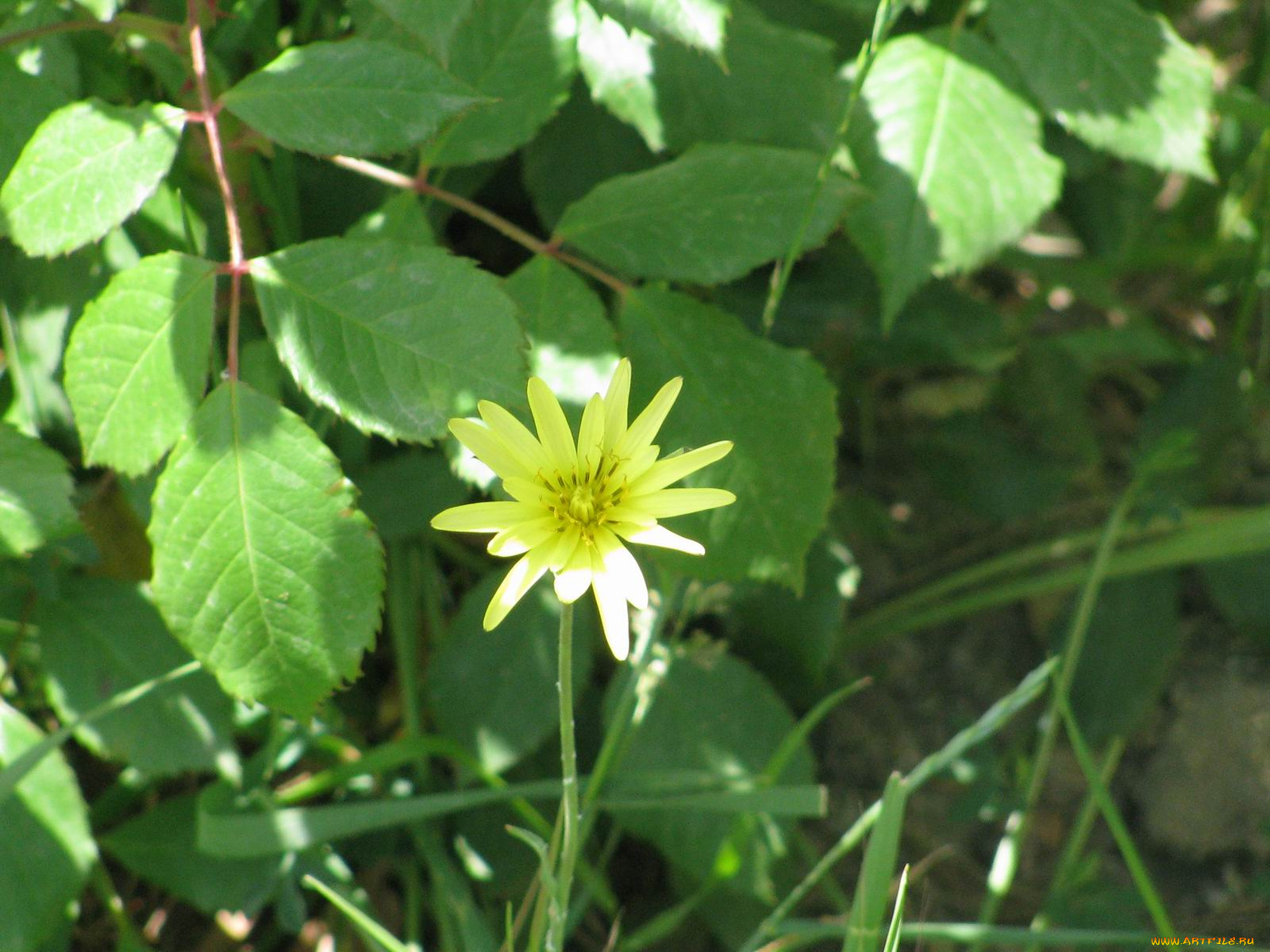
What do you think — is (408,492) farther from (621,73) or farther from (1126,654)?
(1126,654)

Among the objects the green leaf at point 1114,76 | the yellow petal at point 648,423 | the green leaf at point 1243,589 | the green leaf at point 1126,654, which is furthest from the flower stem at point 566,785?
the green leaf at point 1243,589

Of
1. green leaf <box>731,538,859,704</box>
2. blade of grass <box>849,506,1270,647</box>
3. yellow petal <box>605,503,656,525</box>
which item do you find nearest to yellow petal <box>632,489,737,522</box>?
yellow petal <box>605,503,656,525</box>

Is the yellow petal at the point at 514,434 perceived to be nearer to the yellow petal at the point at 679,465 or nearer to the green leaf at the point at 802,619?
the yellow petal at the point at 679,465

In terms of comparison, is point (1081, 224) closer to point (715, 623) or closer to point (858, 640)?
point (858, 640)

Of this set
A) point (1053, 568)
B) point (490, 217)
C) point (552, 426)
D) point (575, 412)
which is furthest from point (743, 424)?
point (1053, 568)

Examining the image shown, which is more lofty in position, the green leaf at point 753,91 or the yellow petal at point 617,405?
the green leaf at point 753,91

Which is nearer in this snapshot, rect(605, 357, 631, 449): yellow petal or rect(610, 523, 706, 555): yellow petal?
rect(610, 523, 706, 555): yellow petal

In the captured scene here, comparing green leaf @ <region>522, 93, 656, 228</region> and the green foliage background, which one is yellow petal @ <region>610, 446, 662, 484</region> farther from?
green leaf @ <region>522, 93, 656, 228</region>
